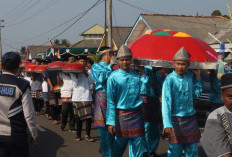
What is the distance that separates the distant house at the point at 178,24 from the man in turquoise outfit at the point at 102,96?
54.3 feet

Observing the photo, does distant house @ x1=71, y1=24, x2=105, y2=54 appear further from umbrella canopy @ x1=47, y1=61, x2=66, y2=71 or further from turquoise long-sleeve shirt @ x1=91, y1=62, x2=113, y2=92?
turquoise long-sleeve shirt @ x1=91, y1=62, x2=113, y2=92

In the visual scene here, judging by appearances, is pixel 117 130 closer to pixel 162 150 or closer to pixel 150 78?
pixel 150 78

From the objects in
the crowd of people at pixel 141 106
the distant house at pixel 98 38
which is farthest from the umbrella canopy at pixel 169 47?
the distant house at pixel 98 38

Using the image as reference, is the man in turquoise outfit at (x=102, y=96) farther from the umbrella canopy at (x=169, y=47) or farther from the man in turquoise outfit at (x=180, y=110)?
the man in turquoise outfit at (x=180, y=110)

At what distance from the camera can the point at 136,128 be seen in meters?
4.80

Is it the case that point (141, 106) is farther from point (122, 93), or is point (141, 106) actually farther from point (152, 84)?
point (152, 84)

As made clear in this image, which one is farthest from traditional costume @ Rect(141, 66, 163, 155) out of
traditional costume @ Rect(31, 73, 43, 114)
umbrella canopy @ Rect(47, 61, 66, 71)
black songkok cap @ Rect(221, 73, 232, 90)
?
traditional costume @ Rect(31, 73, 43, 114)

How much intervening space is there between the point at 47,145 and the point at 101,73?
2720 millimetres

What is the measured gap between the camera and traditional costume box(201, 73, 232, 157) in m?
2.35

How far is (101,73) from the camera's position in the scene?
18.9ft

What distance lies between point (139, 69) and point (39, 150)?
3.16 metres

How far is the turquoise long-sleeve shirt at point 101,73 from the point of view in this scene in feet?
18.9

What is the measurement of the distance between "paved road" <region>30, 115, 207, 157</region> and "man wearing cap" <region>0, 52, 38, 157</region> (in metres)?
2.87

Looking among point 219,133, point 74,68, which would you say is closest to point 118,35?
point 74,68
